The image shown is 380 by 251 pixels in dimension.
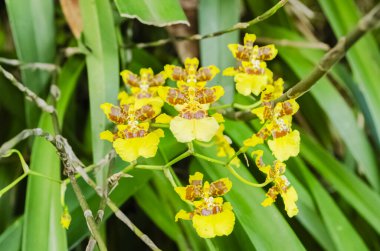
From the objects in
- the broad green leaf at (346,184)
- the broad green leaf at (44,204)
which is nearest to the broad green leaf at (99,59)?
the broad green leaf at (44,204)

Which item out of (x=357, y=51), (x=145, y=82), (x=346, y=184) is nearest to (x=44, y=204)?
(x=145, y=82)

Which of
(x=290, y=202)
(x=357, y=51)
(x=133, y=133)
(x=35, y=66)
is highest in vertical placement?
(x=35, y=66)

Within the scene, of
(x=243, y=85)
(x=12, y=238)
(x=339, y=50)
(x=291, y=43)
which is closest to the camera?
(x=339, y=50)

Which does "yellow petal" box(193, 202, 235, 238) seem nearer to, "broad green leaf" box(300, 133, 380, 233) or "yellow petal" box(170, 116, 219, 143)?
"yellow petal" box(170, 116, 219, 143)

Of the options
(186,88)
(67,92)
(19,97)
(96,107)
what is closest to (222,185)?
(186,88)

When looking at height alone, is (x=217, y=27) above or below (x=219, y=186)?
above

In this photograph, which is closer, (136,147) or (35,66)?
(136,147)

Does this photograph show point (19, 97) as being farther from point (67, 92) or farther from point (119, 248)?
point (119, 248)

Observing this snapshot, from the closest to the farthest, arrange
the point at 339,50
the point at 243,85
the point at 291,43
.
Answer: the point at 339,50 < the point at 243,85 < the point at 291,43

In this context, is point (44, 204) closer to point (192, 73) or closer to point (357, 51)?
point (192, 73)
